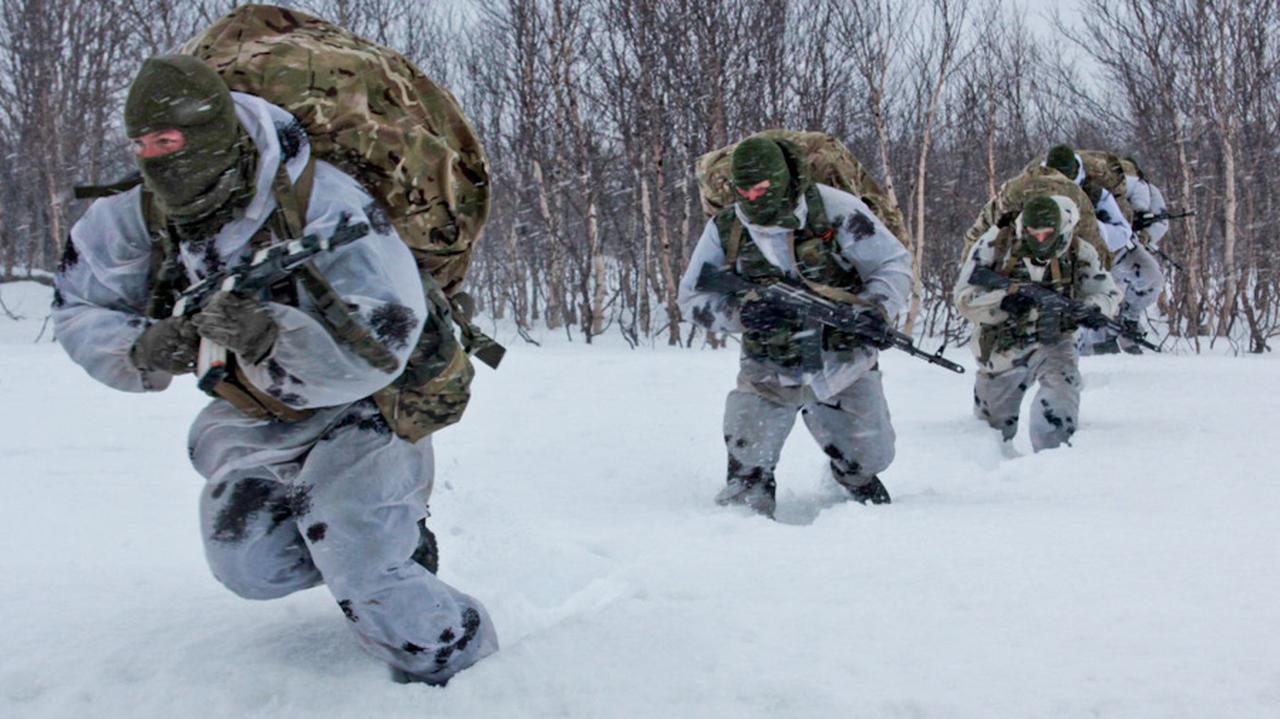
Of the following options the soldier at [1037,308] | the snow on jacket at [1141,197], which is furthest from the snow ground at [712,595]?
the snow on jacket at [1141,197]

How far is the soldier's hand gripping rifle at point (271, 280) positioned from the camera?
2070mm

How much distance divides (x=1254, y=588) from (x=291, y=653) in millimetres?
2442

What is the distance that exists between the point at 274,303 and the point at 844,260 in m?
3.09

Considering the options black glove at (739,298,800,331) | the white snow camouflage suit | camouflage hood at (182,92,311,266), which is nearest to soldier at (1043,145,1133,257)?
the white snow camouflage suit

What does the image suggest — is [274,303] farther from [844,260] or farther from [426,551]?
[844,260]

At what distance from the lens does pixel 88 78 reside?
1639 cm

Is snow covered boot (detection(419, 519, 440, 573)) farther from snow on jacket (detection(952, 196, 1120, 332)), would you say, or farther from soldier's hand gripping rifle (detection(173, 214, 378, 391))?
snow on jacket (detection(952, 196, 1120, 332))

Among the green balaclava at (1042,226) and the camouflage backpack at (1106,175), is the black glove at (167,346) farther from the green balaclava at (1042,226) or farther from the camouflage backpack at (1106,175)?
the camouflage backpack at (1106,175)

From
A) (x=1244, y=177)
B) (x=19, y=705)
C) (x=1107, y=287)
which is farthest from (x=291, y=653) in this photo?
(x=1244, y=177)

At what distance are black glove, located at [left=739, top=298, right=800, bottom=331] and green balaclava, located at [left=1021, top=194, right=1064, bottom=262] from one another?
8.00ft

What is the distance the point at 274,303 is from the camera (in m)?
2.10

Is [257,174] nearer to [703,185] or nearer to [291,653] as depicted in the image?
[291,653]

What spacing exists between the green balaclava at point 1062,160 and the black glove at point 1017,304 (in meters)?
2.31

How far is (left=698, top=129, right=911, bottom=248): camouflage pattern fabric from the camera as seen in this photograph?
474cm
